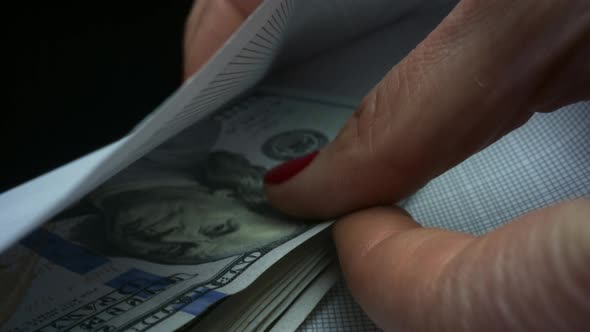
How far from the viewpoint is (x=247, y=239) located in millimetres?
352

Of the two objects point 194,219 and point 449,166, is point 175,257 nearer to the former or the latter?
point 194,219

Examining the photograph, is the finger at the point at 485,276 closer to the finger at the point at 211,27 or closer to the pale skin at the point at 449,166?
the pale skin at the point at 449,166

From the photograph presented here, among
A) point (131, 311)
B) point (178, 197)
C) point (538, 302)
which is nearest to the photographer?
point (538, 302)

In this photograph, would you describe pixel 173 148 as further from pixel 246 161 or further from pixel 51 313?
pixel 51 313

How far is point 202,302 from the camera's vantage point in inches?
11.3

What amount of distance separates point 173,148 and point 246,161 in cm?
7

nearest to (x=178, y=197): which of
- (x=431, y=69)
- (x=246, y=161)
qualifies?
(x=246, y=161)

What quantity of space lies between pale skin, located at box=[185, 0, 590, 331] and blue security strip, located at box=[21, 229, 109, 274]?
0.42ft

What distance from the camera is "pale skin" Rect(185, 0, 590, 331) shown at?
0.20 m

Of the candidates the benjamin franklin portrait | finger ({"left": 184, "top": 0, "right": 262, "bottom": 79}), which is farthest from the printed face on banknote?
finger ({"left": 184, "top": 0, "right": 262, "bottom": 79})

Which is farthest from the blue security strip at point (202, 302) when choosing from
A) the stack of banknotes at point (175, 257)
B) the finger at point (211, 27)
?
the finger at point (211, 27)

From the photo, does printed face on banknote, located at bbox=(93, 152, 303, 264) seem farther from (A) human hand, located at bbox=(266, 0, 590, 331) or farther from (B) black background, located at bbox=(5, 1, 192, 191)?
(B) black background, located at bbox=(5, 1, 192, 191)

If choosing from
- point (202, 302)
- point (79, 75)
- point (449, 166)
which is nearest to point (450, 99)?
point (449, 166)

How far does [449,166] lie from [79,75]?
1.42 ft
